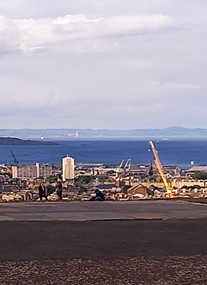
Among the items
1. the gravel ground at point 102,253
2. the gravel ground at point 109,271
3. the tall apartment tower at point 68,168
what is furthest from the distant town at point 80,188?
the gravel ground at point 109,271

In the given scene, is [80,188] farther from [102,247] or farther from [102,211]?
[102,247]

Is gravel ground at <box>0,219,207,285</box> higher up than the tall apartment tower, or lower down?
lower down

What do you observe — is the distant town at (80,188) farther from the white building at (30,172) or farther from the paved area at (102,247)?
the paved area at (102,247)

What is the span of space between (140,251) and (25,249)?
6.41 feet

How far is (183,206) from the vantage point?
86.5 ft

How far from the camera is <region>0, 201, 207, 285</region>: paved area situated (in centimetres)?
1115

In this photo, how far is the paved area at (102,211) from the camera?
2131 centimetres

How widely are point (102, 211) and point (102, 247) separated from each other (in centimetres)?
959

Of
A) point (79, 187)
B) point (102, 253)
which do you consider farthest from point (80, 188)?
point (102, 253)

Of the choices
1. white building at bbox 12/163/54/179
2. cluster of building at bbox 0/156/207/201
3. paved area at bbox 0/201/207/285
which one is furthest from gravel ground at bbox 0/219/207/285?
white building at bbox 12/163/54/179

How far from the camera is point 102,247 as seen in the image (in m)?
14.3

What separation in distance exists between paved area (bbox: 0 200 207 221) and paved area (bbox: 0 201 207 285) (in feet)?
0.09

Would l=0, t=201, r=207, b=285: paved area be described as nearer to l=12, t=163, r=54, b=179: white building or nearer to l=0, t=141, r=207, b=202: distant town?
l=0, t=141, r=207, b=202: distant town

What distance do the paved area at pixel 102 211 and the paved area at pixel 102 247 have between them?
3cm
